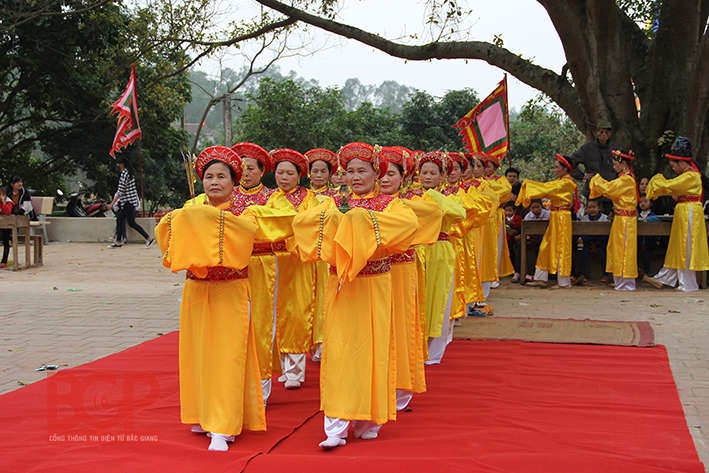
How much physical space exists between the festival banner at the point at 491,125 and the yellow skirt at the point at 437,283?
5.15 meters

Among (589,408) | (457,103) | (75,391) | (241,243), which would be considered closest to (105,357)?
(75,391)

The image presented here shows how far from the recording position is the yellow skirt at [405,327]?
13.3ft

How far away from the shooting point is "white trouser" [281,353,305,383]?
4.85 m

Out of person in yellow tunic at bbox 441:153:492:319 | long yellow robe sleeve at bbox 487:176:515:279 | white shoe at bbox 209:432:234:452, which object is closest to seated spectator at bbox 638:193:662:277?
long yellow robe sleeve at bbox 487:176:515:279

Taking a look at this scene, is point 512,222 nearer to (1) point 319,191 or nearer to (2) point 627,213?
(2) point 627,213

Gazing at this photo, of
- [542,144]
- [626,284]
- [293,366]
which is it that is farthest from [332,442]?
[542,144]

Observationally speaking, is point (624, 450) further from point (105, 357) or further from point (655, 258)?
point (655, 258)

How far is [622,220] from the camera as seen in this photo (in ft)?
30.3

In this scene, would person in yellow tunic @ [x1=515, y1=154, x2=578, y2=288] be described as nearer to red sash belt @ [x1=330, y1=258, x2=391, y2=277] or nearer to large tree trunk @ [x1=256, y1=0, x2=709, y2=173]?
large tree trunk @ [x1=256, y1=0, x2=709, y2=173]

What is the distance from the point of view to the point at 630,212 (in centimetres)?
918

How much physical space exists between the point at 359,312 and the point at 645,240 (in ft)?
26.4

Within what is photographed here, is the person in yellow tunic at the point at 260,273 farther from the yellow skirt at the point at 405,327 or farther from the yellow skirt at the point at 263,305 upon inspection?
the yellow skirt at the point at 405,327

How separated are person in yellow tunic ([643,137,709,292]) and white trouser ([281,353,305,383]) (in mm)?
6632

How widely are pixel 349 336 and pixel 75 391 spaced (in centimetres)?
233
